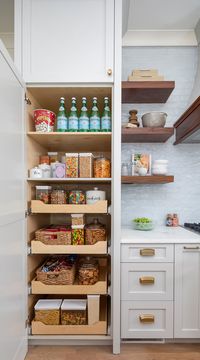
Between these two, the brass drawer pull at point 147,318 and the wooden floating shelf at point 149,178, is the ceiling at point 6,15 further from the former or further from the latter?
the brass drawer pull at point 147,318

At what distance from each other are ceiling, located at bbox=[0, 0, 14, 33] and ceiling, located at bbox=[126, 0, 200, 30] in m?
0.96

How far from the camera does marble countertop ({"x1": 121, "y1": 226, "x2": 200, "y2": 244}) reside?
5.11ft

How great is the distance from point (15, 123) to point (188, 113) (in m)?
1.28

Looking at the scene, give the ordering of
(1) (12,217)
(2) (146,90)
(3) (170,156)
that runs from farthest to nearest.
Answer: (3) (170,156), (2) (146,90), (1) (12,217)

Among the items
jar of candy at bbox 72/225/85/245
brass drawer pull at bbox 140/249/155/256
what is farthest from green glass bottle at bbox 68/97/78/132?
brass drawer pull at bbox 140/249/155/256

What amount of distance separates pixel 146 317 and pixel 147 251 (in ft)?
1.49

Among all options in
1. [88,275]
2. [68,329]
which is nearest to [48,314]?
[68,329]

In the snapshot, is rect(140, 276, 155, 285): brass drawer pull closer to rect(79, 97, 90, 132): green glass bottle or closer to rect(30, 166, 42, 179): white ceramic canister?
rect(30, 166, 42, 179): white ceramic canister

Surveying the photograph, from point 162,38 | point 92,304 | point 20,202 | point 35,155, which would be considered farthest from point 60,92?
point 92,304

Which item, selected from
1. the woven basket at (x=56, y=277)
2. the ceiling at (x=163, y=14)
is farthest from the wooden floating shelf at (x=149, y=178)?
the ceiling at (x=163, y=14)

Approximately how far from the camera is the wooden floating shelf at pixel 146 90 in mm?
1821

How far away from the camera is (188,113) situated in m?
1.78

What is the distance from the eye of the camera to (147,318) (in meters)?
1.55

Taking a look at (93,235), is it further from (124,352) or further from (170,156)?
(170,156)
